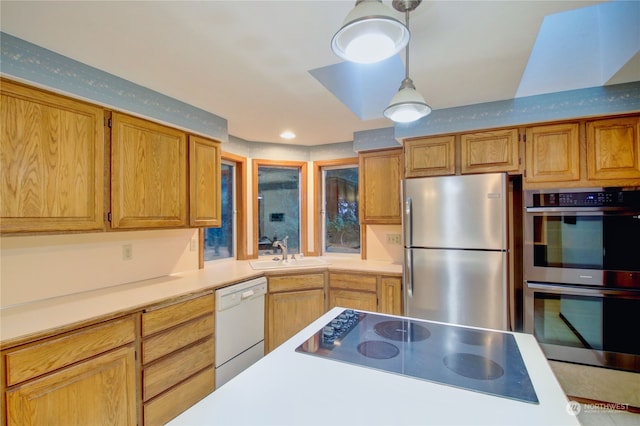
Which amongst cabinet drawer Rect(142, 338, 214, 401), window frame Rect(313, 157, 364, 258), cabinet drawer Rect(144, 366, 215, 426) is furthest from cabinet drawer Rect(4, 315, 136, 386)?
window frame Rect(313, 157, 364, 258)

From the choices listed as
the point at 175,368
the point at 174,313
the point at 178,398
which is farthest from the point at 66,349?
the point at 178,398

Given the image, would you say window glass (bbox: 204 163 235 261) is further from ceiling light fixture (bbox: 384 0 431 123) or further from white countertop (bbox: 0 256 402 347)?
ceiling light fixture (bbox: 384 0 431 123)

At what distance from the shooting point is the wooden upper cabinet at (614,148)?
6.61 ft

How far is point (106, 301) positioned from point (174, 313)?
0.38 meters

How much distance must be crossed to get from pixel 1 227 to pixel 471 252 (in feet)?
9.24

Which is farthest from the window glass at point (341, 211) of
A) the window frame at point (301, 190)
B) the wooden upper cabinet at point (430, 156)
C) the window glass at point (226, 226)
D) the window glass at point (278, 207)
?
the window glass at point (226, 226)

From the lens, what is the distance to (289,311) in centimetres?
276

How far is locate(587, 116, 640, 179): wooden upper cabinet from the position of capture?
201 centimetres

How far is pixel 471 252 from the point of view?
227 centimetres

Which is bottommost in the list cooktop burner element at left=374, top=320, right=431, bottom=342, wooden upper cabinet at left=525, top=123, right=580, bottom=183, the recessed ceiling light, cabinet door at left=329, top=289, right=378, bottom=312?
cabinet door at left=329, top=289, right=378, bottom=312

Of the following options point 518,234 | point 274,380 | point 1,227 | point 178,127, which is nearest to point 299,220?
point 178,127

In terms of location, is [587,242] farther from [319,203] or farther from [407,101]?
[319,203]

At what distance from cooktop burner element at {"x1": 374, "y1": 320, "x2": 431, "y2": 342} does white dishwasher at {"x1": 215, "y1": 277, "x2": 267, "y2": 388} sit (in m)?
1.34

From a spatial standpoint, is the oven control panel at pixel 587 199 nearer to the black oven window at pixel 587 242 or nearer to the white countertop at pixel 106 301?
the black oven window at pixel 587 242
